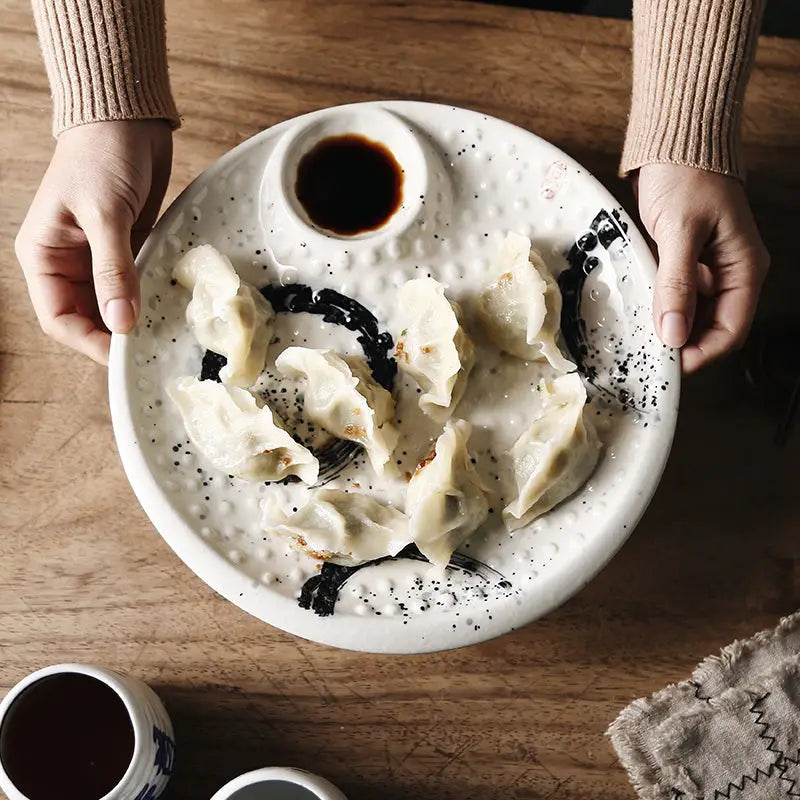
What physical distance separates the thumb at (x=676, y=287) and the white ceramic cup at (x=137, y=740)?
112cm

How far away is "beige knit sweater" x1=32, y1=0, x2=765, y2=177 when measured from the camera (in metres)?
1.55

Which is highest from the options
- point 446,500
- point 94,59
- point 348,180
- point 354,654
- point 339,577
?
point 94,59

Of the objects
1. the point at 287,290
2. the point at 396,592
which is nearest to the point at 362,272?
the point at 287,290

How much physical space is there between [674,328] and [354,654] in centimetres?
86

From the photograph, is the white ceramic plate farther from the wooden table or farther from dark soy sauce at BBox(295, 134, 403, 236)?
the wooden table

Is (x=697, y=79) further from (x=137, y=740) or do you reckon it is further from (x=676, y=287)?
(x=137, y=740)

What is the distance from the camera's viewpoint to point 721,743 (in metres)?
1.64

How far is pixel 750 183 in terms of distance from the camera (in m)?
1.81

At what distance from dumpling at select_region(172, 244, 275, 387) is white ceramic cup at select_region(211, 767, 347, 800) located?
2.25 ft

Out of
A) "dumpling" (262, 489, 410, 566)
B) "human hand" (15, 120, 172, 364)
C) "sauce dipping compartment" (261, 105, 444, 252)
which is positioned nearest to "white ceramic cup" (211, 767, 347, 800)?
"dumpling" (262, 489, 410, 566)

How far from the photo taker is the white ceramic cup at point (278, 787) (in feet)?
4.92

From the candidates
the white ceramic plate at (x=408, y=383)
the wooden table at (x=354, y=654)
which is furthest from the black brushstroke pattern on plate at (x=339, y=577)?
the wooden table at (x=354, y=654)

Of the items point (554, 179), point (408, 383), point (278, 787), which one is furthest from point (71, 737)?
point (554, 179)

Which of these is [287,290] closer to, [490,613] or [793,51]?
[490,613]
